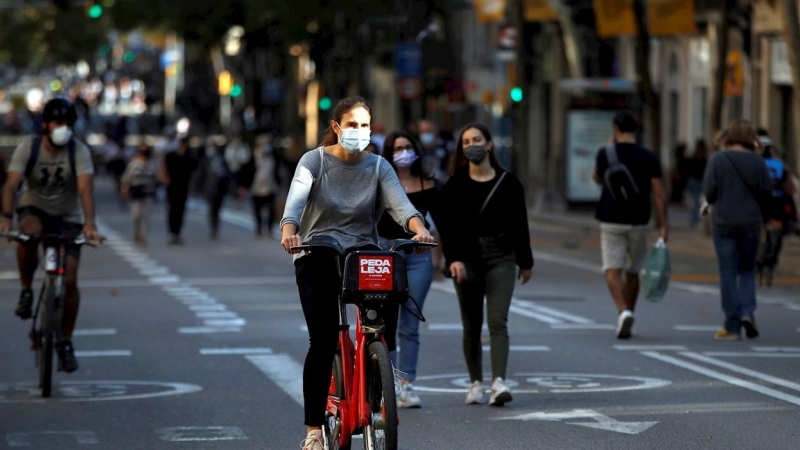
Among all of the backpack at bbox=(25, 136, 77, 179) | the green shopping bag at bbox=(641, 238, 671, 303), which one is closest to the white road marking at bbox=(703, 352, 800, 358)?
the green shopping bag at bbox=(641, 238, 671, 303)

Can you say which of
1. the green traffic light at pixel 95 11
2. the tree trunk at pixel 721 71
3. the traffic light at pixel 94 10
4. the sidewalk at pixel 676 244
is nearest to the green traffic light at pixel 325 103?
the traffic light at pixel 94 10

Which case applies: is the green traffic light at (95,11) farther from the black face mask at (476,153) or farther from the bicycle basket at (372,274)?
the bicycle basket at (372,274)

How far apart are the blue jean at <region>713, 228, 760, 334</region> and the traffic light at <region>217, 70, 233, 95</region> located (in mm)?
66862

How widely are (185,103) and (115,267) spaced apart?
69138mm

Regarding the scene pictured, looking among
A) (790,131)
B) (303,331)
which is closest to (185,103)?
(790,131)

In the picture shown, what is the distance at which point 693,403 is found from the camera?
11.2 metres

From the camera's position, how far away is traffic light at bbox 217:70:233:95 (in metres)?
83.2

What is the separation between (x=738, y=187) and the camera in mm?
15141

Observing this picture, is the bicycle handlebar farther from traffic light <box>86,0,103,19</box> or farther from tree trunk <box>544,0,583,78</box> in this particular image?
tree trunk <box>544,0,583,78</box>

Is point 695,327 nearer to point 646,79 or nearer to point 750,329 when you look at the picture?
point 750,329

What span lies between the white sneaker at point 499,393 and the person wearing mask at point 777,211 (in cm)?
900

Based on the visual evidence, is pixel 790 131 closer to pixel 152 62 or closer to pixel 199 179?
pixel 199 179

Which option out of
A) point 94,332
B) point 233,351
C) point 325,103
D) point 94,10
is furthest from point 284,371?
point 325,103

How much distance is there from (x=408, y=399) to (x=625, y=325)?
435 cm
